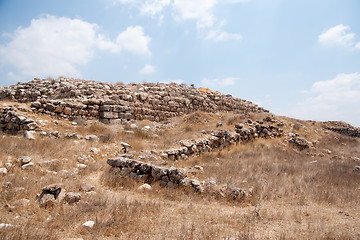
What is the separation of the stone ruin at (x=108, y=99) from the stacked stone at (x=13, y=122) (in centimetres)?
102

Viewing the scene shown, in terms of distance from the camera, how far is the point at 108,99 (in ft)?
39.4

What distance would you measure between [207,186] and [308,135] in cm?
1391

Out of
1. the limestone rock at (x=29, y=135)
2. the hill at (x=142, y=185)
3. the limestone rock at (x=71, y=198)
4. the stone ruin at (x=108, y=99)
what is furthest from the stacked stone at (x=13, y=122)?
the limestone rock at (x=71, y=198)

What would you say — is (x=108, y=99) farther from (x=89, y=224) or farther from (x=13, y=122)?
(x=89, y=224)

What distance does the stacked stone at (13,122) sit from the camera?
26.8 feet

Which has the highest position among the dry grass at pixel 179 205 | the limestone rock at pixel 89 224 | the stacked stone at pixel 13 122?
the stacked stone at pixel 13 122

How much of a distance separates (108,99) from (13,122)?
4.64 meters

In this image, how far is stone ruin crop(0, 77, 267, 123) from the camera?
10.6 metres

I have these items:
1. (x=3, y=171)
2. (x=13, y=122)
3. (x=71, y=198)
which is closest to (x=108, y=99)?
(x=13, y=122)

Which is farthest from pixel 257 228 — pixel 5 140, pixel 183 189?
pixel 5 140

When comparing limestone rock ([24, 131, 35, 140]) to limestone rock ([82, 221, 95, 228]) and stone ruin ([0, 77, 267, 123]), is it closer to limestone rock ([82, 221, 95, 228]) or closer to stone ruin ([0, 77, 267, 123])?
stone ruin ([0, 77, 267, 123])

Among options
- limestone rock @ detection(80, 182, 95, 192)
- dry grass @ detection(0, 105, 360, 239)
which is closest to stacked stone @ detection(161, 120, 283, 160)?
dry grass @ detection(0, 105, 360, 239)

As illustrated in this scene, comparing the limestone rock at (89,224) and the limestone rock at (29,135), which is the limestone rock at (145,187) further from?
the limestone rock at (29,135)

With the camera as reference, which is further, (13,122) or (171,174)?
(13,122)
